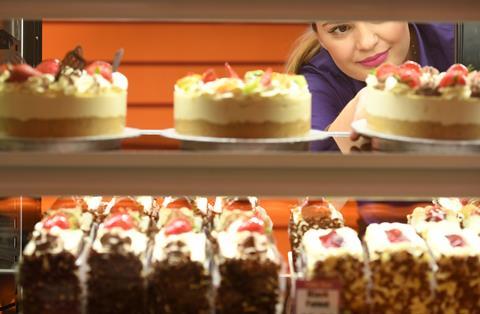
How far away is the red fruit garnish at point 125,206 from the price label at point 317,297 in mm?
534

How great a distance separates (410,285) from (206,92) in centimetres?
71

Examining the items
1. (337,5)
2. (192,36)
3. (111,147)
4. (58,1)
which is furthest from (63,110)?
(192,36)

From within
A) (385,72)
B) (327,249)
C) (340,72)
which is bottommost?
(327,249)

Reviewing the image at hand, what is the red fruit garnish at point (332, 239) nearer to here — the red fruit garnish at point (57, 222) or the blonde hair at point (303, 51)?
the red fruit garnish at point (57, 222)

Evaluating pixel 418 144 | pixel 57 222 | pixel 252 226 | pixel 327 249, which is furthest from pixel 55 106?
pixel 418 144

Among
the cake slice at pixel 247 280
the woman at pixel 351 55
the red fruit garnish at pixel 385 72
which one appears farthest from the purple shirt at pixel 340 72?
the cake slice at pixel 247 280

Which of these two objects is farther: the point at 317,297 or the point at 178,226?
the point at 178,226

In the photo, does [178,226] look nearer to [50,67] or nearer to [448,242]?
[50,67]

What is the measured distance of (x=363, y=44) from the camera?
4020 mm

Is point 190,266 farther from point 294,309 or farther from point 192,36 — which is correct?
point 192,36

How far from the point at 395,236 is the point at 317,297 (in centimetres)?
30

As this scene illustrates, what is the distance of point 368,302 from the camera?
200cm

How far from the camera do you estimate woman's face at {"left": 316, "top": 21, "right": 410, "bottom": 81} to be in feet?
13.0

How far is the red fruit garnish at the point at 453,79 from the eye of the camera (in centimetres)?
195
